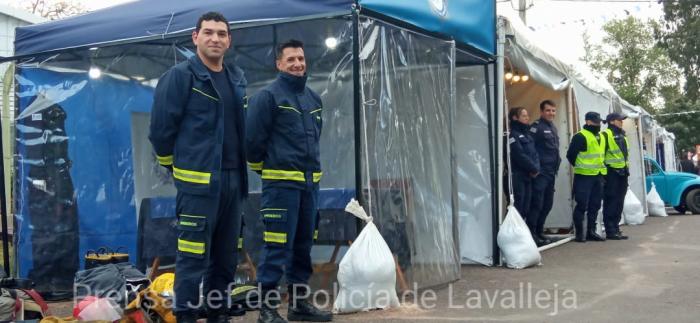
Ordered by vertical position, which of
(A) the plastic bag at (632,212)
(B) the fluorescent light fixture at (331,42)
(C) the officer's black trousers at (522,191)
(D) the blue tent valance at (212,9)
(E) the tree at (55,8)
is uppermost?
(E) the tree at (55,8)

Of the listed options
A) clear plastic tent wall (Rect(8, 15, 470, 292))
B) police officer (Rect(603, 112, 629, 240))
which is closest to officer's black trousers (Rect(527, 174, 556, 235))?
police officer (Rect(603, 112, 629, 240))

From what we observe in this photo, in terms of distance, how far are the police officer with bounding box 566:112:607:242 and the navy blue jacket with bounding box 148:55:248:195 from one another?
659 centimetres

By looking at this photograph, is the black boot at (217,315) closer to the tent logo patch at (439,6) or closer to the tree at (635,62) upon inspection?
the tent logo patch at (439,6)

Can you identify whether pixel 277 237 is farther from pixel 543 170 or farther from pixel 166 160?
pixel 543 170

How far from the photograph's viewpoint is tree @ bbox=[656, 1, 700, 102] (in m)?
37.8

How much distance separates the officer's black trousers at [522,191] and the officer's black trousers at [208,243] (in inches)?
202

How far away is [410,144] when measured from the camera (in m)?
5.99

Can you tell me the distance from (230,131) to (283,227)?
28.6 inches

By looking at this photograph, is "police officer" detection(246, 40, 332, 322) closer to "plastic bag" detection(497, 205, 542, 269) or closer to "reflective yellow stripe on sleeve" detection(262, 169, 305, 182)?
"reflective yellow stripe on sleeve" detection(262, 169, 305, 182)

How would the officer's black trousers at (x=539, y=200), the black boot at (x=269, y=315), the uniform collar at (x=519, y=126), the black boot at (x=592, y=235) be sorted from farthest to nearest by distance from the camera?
the black boot at (x=592, y=235) < the officer's black trousers at (x=539, y=200) < the uniform collar at (x=519, y=126) < the black boot at (x=269, y=315)

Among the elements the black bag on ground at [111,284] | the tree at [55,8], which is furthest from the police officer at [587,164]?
the tree at [55,8]

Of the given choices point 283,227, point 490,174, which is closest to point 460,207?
point 490,174

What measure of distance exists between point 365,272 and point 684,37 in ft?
125

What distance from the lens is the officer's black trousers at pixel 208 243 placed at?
4.05 metres
